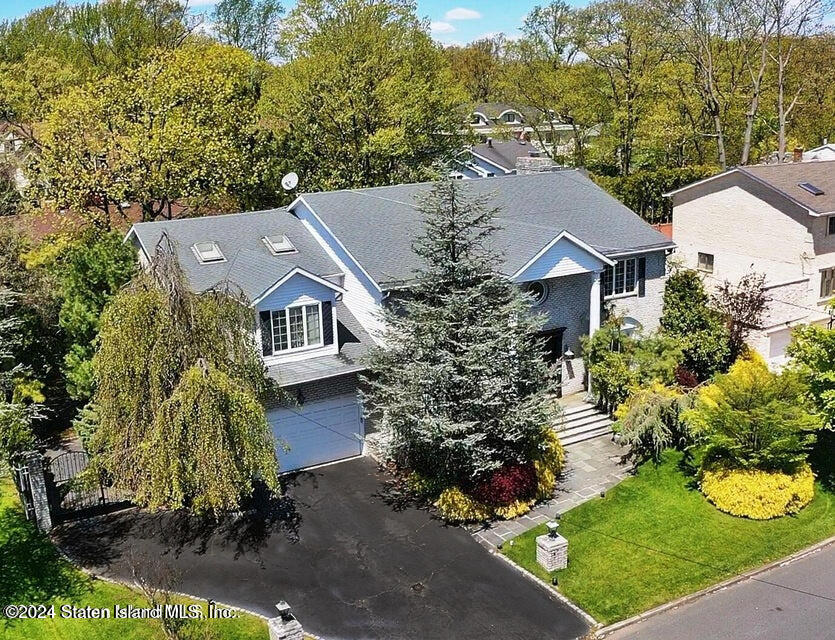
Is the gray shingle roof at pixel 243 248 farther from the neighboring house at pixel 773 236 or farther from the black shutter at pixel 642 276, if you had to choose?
the neighboring house at pixel 773 236

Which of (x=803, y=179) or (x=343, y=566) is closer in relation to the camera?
(x=343, y=566)

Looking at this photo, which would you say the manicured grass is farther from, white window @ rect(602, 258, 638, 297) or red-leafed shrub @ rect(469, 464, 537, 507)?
white window @ rect(602, 258, 638, 297)

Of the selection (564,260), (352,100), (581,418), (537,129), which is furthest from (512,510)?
(537,129)

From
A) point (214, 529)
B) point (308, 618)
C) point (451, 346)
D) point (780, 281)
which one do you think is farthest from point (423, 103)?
point (308, 618)

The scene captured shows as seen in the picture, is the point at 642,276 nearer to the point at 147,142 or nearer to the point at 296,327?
the point at 296,327

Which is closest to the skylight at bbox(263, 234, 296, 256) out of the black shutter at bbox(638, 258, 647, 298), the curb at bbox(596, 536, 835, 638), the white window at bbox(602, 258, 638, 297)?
the white window at bbox(602, 258, 638, 297)

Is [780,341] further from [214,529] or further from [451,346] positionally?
[214,529]
